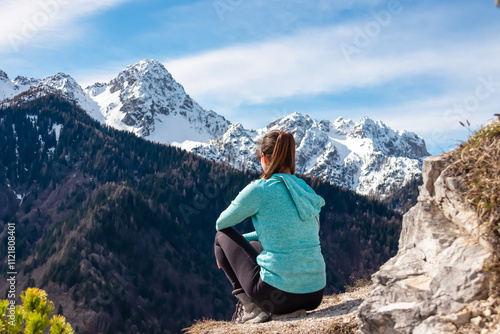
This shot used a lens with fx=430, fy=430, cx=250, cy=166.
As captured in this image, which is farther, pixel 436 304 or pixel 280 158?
pixel 280 158

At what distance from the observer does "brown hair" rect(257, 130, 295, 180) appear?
20.4 feet

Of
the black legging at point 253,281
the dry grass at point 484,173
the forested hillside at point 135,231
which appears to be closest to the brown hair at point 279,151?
the black legging at point 253,281

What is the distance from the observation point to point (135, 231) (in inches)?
5349

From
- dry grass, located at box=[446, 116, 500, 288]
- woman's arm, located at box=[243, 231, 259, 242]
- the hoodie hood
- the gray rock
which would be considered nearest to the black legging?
woman's arm, located at box=[243, 231, 259, 242]

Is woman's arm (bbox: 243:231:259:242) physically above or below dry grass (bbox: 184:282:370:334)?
above

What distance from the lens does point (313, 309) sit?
680cm

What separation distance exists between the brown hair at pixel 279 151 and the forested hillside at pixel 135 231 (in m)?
98.9

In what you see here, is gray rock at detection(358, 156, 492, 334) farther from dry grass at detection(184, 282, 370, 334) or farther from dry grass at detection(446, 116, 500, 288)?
dry grass at detection(184, 282, 370, 334)

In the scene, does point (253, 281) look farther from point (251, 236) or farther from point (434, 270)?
point (434, 270)

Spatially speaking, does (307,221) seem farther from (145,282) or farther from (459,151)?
(145,282)

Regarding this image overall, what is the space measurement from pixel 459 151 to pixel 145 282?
126m

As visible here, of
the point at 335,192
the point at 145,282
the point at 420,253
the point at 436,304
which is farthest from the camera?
the point at 335,192

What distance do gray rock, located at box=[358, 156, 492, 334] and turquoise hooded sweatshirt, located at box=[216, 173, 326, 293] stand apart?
44.3 inches

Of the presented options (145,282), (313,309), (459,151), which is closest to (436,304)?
(459,151)
